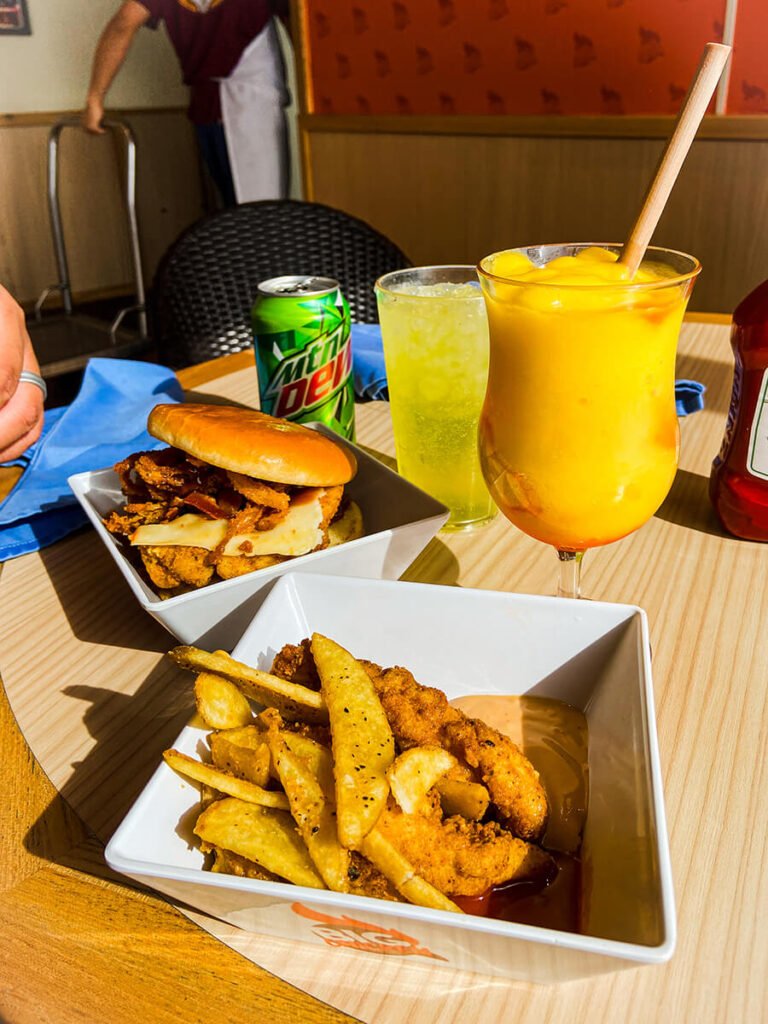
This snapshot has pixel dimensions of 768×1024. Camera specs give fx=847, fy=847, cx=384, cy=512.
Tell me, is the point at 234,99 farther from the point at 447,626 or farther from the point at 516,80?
the point at 447,626

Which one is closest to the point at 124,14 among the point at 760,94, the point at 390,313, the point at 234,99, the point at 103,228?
the point at 234,99

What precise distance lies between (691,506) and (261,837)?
0.77 meters

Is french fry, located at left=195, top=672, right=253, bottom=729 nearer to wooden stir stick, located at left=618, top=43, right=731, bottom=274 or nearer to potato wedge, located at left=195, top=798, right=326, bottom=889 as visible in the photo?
potato wedge, located at left=195, top=798, right=326, bottom=889

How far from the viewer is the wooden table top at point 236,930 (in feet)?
1.67

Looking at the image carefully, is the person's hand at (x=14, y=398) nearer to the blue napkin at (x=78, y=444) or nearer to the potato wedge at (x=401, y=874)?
the blue napkin at (x=78, y=444)

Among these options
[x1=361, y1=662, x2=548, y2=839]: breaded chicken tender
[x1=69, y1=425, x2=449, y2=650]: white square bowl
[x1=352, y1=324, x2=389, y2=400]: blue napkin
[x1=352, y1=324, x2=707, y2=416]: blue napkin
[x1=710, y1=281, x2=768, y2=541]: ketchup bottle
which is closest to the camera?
[x1=361, y1=662, x2=548, y2=839]: breaded chicken tender

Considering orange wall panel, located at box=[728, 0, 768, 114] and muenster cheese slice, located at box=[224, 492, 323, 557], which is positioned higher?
orange wall panel, located at box=[728, 0, 768, 114]

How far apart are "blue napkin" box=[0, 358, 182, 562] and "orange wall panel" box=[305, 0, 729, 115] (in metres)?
2.64

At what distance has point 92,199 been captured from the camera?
533 centimetres

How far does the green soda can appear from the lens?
1096 millimetres

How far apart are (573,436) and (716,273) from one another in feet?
9.78

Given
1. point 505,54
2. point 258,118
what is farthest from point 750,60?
point 258,118

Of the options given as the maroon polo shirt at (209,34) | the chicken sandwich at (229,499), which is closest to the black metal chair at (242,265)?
the chicken sandwich at (229,499)

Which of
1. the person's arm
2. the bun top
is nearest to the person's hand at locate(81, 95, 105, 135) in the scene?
the person's arm
